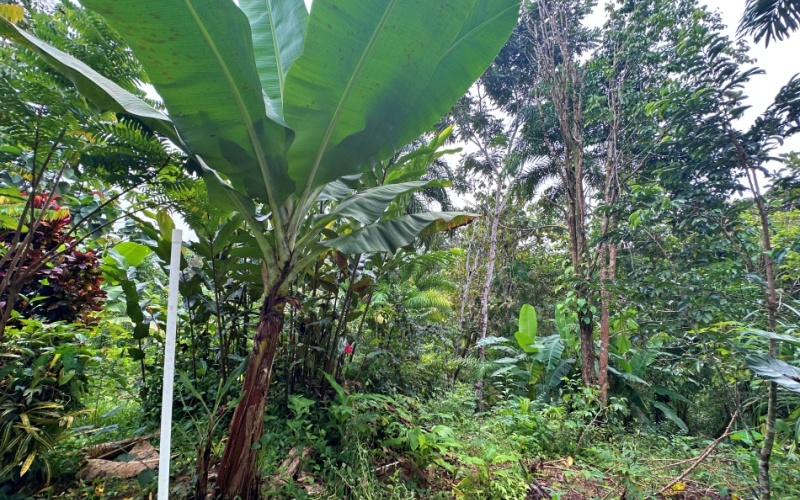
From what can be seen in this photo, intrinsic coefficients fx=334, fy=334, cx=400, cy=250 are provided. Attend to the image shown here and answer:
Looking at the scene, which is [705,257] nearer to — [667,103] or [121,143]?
[667,103]

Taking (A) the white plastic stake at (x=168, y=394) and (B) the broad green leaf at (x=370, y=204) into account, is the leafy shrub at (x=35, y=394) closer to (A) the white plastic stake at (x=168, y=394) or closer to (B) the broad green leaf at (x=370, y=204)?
(A) the white plastic stake at (x=168, y=394)

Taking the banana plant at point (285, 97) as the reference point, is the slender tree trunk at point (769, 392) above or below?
below

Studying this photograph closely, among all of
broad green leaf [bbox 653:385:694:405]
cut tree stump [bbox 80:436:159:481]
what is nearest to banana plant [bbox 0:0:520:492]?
cut tree stump [bbox 80:436:159:481]

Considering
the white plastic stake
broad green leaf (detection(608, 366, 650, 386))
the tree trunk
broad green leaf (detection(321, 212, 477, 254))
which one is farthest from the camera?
broad green leaf (detection(608, 366, 650, 386))

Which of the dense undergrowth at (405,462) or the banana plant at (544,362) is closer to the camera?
the dense undergrowth at (405,462)

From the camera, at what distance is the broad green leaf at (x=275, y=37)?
1.75 meters

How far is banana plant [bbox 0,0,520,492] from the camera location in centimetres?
118

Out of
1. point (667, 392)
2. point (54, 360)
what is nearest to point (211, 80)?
point (54, 360)

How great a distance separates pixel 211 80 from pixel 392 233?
3.16ft

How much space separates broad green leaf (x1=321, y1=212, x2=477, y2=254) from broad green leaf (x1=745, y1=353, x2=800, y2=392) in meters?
1.41

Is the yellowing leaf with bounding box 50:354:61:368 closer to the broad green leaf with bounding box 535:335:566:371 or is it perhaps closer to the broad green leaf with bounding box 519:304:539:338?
the broad green leaf with bounding box 535:335:566:371

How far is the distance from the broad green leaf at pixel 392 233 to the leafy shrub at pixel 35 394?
1.36m

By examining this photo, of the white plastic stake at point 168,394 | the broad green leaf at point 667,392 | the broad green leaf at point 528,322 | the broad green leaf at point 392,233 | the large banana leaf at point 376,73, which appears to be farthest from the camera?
the broad green leaf at point 528,322

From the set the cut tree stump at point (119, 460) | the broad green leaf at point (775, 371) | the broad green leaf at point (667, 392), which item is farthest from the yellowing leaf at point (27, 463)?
the broad green leaf at point (667, 392)
